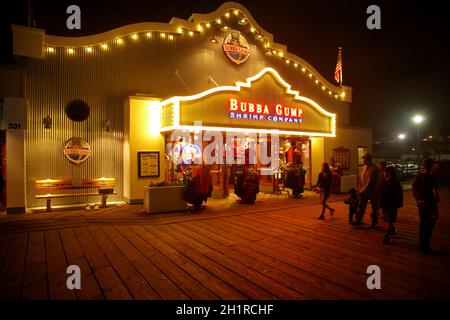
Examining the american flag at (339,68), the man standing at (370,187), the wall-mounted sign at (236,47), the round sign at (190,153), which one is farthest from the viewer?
the american flag at (339,68)

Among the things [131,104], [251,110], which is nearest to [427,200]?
[251,110]

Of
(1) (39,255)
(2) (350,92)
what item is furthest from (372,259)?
(2) (350,92)

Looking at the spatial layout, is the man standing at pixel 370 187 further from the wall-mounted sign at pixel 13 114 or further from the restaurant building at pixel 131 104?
the wall-mounted sign at pixel 13 114

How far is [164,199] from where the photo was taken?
33.7 feet

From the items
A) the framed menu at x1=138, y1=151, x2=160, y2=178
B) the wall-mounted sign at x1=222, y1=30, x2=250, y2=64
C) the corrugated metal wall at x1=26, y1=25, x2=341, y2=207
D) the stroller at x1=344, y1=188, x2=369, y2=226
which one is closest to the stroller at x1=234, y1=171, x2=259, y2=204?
the framed menu at x1=138, y1=151, x2=160, y2=178

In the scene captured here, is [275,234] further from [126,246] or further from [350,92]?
[350,92]

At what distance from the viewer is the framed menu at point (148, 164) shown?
12.2 metres

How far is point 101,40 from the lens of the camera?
12.3m

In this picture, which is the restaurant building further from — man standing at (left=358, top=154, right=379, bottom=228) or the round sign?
man standing at (left=358, top=154, right=379, bottom=228)

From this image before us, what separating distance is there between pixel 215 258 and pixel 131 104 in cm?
837

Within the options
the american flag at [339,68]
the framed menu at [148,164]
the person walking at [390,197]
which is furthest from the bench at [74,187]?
the american flag at [339,68]

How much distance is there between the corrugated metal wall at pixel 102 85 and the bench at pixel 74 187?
293mm

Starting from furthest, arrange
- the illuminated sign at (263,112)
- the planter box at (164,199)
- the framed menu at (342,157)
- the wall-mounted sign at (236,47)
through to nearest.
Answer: the framed menu at (342,157), the wall-mounted sign at (236,47), the illuminated sign at (263,112), the planter box at (164,199)

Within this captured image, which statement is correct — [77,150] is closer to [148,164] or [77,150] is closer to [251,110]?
[148,164]
